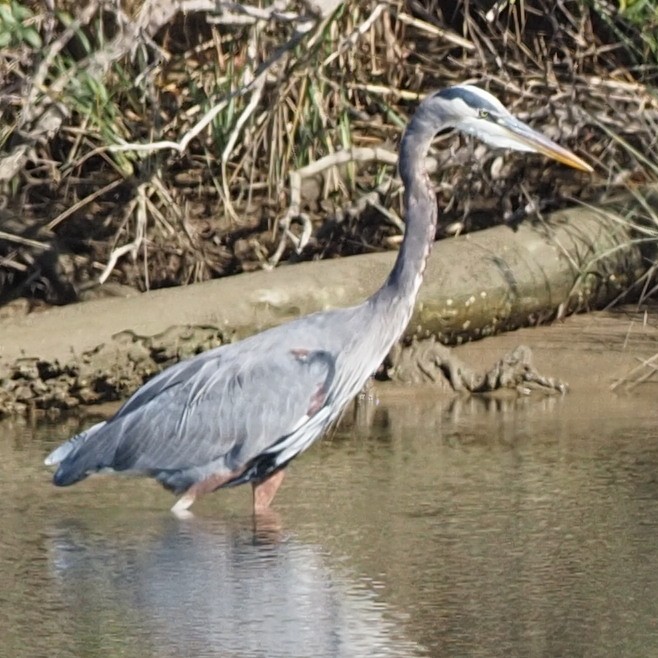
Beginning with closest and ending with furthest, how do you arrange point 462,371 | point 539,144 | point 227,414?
point 227,414, point 539,144, point 462,371

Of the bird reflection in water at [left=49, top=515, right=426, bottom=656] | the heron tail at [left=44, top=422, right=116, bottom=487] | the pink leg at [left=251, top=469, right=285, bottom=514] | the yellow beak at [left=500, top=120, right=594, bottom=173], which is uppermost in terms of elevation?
the yellow beak at [left=500, top=120, right=594, bottom=173]

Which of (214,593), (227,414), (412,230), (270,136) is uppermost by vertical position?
(270,136)

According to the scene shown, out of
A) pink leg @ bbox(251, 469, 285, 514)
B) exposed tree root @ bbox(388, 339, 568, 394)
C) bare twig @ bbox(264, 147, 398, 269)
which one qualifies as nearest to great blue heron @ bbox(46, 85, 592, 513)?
pink leg @ bbox(251, 469, 285, 514)

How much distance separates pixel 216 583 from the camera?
480cm

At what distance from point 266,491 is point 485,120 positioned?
1.56 meters

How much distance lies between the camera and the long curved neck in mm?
5961

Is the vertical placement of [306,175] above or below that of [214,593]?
above

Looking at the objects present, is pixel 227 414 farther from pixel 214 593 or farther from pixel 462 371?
pixel 462 371

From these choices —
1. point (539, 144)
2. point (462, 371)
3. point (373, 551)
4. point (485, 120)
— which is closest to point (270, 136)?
point (462, 371)

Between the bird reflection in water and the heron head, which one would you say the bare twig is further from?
the bird reflection in water

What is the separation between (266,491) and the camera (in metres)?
5.77

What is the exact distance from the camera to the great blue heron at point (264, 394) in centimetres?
582

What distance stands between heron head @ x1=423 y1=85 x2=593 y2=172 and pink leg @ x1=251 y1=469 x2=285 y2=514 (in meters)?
1.43

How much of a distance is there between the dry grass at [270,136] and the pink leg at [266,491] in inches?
103
